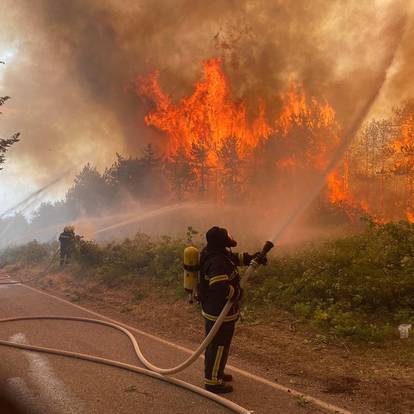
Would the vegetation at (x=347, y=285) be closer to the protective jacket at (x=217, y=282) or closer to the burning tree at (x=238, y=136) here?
the protective jacket at (x=217, y=282)

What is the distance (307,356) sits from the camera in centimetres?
686

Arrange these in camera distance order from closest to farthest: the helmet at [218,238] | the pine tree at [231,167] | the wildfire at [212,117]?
the helmet at [218,238], the wildfire at [212,117], the pine tree at [231,167]

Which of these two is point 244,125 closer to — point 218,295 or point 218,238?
point 218,238

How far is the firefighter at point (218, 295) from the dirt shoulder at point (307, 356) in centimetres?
97

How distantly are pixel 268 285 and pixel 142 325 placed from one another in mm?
3086

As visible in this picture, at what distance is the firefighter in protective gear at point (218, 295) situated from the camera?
5.41 meters

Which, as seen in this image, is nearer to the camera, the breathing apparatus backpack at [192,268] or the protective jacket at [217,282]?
the protective jacket at [217,282]

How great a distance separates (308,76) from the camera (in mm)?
32625

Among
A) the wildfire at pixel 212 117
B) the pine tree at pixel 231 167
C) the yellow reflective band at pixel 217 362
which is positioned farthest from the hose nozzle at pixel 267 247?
the wildfire at pixel 212 117

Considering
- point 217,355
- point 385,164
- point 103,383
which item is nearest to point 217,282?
point 217,355

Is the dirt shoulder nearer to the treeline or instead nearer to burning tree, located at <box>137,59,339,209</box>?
burning tree, located at <box>137,59,339,209</box>

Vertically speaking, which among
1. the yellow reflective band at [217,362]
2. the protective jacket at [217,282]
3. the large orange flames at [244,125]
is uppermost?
the large orange flames at [244,125]

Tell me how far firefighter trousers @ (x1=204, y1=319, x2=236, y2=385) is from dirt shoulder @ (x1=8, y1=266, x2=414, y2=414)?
94 cm

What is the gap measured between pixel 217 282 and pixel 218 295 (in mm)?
251
